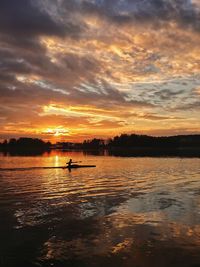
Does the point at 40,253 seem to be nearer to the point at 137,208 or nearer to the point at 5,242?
the point at 5,242

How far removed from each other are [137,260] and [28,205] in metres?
15.4

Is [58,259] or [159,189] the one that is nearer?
[58,259]

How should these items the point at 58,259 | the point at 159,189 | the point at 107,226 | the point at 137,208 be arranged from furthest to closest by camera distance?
the point at 159,189, the point at 137,208, the point at 107,226, the point at 58,259

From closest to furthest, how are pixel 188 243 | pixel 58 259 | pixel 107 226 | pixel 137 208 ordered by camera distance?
pixel 58 259 → pixel 188 243 → pixel 107 226 → pixel 137 208

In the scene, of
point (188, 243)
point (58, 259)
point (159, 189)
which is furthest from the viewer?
point (159, 189)

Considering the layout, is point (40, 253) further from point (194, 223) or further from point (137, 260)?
point (194, 223)

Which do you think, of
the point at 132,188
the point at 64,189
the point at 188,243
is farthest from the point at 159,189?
the point at 188,243

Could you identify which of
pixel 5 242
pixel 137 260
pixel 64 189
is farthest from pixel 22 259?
pixel 64 189

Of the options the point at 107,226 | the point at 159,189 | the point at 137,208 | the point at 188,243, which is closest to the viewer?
the point at 188,243

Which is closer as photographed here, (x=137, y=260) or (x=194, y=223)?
(x=137, y=260)

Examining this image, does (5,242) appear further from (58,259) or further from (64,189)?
(64,189)

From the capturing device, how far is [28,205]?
1157 inches

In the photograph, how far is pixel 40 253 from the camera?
16.8 m

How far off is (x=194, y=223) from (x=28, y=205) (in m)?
13.8
